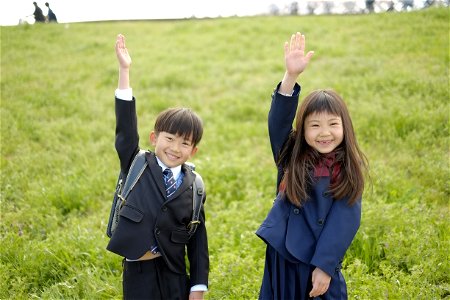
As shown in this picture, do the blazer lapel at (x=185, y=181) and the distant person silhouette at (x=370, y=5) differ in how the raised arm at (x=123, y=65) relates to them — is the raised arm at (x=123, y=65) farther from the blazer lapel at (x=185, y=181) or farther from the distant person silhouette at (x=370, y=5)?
the distant person silhouette at (x=370, y=5)

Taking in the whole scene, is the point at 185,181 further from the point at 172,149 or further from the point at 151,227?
the point at 151,227

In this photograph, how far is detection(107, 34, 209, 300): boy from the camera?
2588mm

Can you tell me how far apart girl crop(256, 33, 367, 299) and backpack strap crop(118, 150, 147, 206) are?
2.70 ft

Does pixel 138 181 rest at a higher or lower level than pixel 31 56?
lower

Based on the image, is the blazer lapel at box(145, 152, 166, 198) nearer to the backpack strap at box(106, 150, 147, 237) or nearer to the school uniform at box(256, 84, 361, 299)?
the backpack strap at box(106, 150, 147, 237)

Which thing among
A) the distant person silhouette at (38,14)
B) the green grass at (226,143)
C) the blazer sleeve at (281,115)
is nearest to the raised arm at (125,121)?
the blazer sleeve at (281,115)

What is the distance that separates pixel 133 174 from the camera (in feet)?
8.73

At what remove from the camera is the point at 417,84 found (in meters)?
7.56

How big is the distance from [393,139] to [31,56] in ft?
30.0

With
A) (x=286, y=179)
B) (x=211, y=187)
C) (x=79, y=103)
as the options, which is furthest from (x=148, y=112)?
(x=286, y=179)

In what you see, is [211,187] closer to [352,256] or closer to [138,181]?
[352,256]

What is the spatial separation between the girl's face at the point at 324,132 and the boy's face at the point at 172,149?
0.78 meters

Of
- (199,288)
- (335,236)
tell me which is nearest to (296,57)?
(335,236)

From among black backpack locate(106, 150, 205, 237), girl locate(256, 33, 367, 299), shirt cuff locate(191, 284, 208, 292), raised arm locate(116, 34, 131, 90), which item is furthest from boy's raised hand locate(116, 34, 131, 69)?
shirt cuff locate(191, 284, 208, 292)
